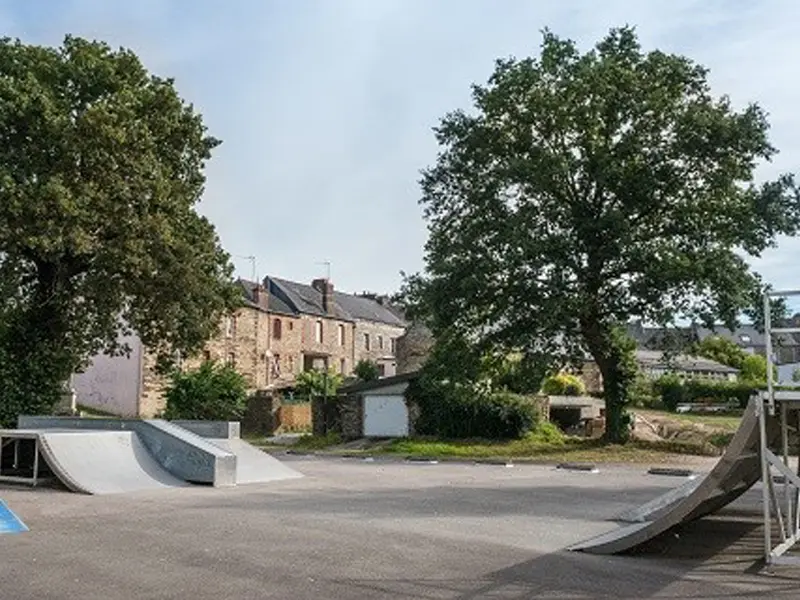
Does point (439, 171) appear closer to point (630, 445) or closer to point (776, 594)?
point (630, 445)

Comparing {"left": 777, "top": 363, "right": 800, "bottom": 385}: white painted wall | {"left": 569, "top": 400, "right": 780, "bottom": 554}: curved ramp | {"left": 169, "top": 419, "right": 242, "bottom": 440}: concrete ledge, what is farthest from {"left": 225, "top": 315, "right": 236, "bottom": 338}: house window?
{"left": 777, "top": 363, "right": 800, "bottom": 385}: white painted wall

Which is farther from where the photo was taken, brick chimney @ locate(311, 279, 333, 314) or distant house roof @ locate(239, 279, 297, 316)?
brick chimney @ locate(311, 279, 333, 314)

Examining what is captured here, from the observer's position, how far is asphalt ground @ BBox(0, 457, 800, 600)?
7.37 metres

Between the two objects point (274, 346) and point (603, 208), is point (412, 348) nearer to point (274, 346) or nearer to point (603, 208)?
point (274, 346)

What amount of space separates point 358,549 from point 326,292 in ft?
189

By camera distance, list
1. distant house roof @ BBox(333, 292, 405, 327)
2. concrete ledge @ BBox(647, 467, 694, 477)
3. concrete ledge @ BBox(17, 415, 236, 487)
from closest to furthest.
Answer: concrete ledge @ BBox(17, 415, 236, 487)
concrete ledge @ BBox(647, 467, 694, 477)
distant house roof @ BBox(333, 292, 405, 327)

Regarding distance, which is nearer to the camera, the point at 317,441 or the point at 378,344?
the point at 317,441

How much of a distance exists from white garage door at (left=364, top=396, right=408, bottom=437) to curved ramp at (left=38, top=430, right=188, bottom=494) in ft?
63.4

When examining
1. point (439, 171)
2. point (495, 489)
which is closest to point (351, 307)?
point (439, 171)

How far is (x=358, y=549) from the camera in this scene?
365 inches

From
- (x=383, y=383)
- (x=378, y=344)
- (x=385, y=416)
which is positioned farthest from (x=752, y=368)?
(x=385, y=416)

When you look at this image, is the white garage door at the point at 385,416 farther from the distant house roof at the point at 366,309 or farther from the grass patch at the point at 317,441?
the distant house roof at the point at 366,309

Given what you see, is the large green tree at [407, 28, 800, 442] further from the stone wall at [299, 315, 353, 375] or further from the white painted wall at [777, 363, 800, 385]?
the stone wall at [299, 315, 353, 375]

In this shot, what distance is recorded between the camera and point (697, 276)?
26.1m
